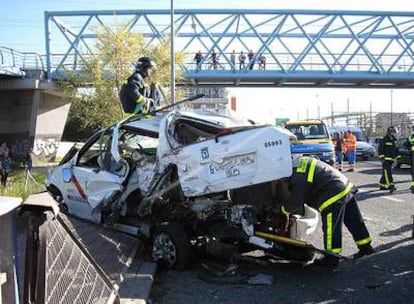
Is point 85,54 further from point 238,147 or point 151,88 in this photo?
point 238,147

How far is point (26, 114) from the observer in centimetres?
4053

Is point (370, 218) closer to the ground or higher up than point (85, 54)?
closer to the ground

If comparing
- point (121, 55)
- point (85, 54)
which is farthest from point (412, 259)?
point (85, 54)

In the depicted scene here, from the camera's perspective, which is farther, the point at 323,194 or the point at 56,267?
the point at 323,194

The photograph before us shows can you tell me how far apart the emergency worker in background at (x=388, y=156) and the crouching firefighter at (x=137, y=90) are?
25.4 feet

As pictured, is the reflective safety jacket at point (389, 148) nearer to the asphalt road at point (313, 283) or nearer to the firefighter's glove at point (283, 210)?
the asphalt road at point (313, 283)

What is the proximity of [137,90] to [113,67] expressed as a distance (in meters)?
24.2

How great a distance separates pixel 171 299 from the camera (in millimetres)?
5625

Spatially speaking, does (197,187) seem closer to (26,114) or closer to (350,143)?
(350,143)

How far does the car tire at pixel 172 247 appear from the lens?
6.55 m

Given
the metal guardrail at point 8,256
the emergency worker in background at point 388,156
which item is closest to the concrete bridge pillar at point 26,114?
the emergency worker in background at point 388,156

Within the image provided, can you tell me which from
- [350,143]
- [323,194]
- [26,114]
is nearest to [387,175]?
[350,143]

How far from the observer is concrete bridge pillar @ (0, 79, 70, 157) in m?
39.5

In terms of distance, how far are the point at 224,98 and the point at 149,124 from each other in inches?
3575
